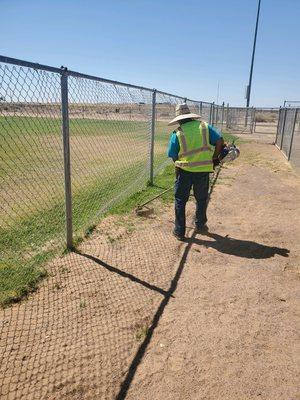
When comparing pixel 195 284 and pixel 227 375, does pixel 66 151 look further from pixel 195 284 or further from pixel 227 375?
pixel 227 375

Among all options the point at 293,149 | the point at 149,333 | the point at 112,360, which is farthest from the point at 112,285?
the point at 293,149

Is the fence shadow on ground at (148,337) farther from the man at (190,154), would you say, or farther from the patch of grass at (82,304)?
the man at (190,154)

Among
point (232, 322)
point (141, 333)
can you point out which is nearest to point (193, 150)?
point (232, 322)

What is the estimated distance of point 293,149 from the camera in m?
14.2

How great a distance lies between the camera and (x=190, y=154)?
5.13m

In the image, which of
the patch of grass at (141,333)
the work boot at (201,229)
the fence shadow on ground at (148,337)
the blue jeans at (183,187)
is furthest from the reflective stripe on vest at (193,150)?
the patch of grass at (141,333)

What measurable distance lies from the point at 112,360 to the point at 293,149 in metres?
13.0

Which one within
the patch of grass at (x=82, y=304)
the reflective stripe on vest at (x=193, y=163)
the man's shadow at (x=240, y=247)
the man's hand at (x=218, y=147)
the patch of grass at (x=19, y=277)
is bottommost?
the man's shadow at (x=240, y=247)

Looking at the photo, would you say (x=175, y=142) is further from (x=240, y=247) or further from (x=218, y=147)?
(x=240, y=247)

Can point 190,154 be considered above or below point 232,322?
above

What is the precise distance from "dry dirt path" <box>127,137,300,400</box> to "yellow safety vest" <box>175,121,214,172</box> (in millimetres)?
1062

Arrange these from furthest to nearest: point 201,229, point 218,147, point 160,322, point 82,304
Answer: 1. point 201,229
2. point 218,147
3. point 82,304
4. point 160,322

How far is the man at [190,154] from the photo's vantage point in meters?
5.11

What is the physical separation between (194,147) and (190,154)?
106mm
